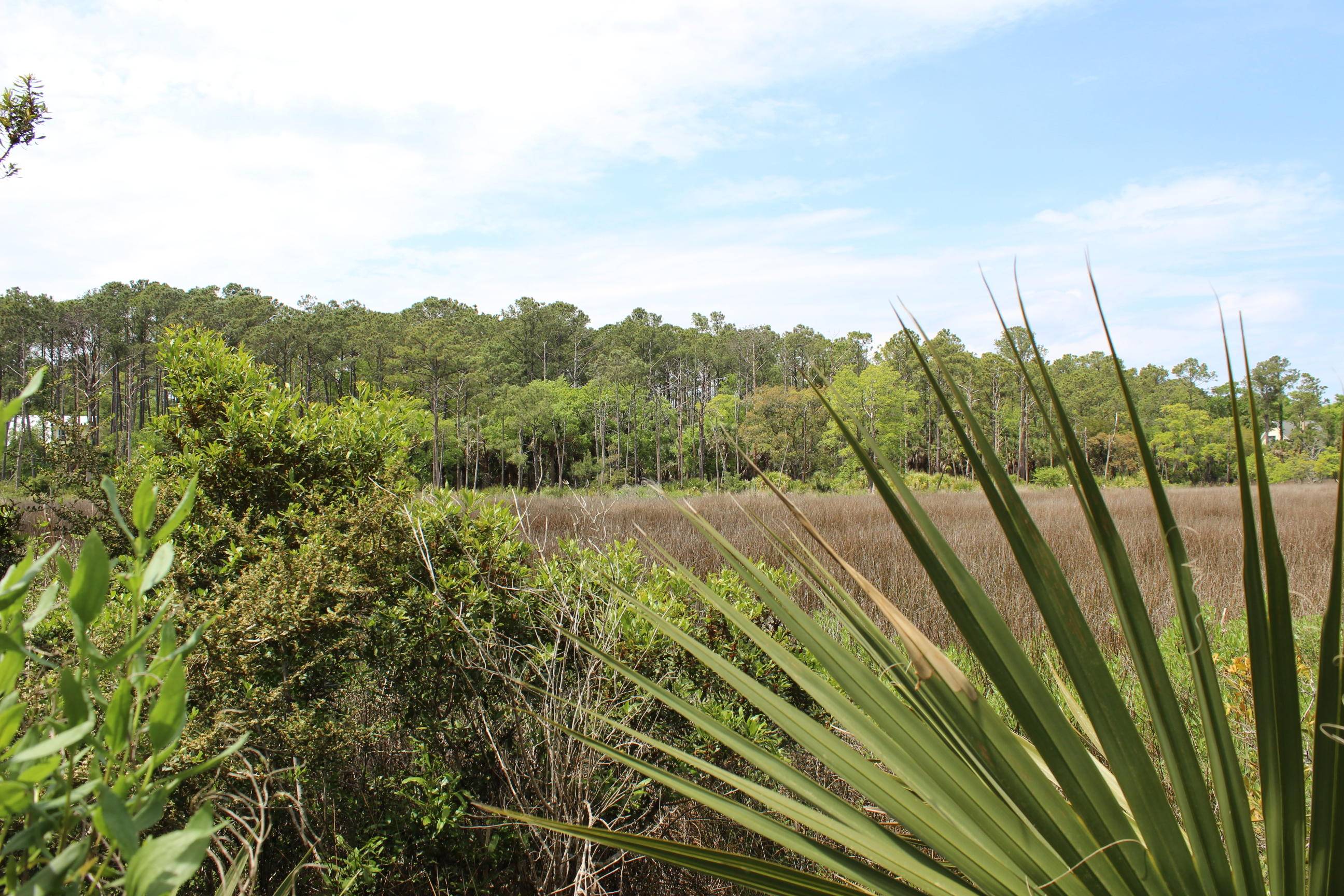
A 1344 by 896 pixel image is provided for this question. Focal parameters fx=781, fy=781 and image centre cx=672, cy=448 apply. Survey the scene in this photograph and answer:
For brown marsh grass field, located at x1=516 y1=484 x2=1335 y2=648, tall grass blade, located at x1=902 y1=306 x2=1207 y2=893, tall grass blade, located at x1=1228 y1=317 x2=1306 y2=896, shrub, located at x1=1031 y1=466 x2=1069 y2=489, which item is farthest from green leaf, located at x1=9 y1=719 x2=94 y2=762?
shrub, located at x1=1031 y1=466 x2=1069 y2=489

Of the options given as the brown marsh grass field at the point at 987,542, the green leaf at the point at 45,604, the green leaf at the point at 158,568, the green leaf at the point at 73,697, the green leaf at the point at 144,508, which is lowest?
the brown marsh grass field at the point at 987,542

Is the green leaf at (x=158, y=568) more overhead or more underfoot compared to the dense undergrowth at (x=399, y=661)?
more overhead

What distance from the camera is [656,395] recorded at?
62.2 meters

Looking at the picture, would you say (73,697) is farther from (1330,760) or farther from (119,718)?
(1330,760)

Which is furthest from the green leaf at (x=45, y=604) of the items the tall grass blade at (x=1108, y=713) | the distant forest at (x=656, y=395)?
the distant forest at (x=656, y=395)

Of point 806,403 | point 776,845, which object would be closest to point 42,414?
point 776,845

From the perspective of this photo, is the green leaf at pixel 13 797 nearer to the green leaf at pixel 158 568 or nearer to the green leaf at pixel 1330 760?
the green leaf at pixel 158 568

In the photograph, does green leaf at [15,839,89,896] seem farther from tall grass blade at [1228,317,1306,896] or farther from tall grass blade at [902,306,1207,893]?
tall grass blade at [1228,317,1306,896]

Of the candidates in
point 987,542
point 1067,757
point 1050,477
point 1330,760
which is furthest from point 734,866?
point 1050,477

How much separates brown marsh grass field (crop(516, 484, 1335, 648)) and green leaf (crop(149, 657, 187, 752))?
2.90m

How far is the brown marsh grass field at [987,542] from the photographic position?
285 inches

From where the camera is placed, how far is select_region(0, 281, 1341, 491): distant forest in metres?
43.2

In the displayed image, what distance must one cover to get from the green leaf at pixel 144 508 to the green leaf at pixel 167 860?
0.21 metres

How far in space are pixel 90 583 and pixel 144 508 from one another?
0.08 meters
